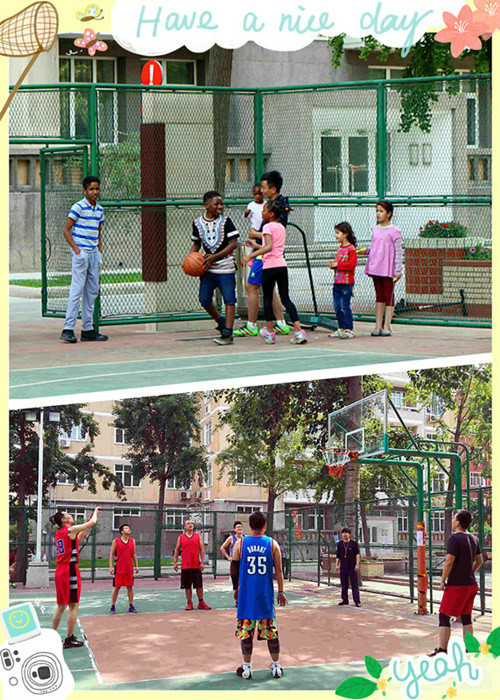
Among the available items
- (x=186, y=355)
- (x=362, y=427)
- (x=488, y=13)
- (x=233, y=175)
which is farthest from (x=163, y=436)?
(x=488, y=13)

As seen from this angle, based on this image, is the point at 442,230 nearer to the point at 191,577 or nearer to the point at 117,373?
the point at 191,577

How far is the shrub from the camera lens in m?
17.3

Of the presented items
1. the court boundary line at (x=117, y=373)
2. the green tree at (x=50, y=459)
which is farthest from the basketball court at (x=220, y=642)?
the green tree at (x=50, y=459)

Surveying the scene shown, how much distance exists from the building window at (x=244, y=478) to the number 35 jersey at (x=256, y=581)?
18.9 m

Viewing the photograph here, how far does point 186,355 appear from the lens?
43.8 ft

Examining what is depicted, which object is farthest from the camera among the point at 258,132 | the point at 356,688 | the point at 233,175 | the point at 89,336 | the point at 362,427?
the point at 362,427

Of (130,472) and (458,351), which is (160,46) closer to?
(458,351)

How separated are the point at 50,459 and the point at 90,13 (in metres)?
14.7

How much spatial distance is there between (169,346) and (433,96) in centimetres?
479

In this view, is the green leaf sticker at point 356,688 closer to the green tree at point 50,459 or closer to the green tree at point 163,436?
the green tree at point 50,459

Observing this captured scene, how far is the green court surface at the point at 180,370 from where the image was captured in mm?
11203

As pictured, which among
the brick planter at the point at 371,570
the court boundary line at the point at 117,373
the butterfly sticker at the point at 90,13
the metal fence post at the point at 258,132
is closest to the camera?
the court boundary line at the point at 117,373

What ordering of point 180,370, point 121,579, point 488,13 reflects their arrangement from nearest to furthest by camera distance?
1. point 180,370
2. point 488,13
3. point 121,579
